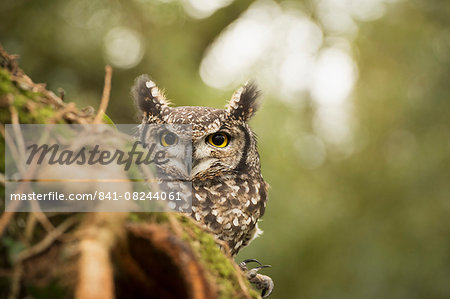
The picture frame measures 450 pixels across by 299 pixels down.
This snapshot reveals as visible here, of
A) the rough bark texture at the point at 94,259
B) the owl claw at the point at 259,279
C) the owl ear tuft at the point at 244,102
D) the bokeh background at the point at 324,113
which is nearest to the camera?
the rough bark texture at the point at 94,259

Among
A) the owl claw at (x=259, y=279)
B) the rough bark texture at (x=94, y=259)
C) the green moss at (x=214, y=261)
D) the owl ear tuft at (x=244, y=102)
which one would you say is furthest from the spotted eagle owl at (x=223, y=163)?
the rough bark texture at (x=94, y=259)

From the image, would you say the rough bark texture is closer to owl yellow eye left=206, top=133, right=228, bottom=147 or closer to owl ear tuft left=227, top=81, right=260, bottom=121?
owl yellow eye left=206, top=133, right=228, bottom=147

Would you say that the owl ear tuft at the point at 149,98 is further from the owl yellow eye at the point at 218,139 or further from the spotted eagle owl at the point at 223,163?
the owl yellow eye at the point at 218,139

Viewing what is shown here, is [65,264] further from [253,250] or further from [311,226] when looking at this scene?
[311,226]

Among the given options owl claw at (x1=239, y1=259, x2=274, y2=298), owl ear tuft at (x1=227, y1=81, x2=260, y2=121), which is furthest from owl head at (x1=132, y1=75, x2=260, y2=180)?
owl claw at (x1=239, y1=259, x2=274, y2=298)

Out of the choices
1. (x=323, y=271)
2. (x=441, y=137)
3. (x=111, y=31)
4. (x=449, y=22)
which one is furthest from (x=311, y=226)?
(x=111, y=31)

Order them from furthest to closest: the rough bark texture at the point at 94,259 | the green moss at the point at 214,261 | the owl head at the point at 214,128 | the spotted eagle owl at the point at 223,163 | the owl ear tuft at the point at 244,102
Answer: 1. the owl ear tuft at the point at 244,102
2. the owl head at the point at 214,128
3. the spotted eagle owl at the point at 223,163
4. the green moss at the point at 214,261
5. the rough bark texture at the point at 94,259

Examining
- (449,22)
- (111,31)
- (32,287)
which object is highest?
(449,22)

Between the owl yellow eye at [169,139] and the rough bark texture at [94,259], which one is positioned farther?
the owl yellow eye at [169,139]
